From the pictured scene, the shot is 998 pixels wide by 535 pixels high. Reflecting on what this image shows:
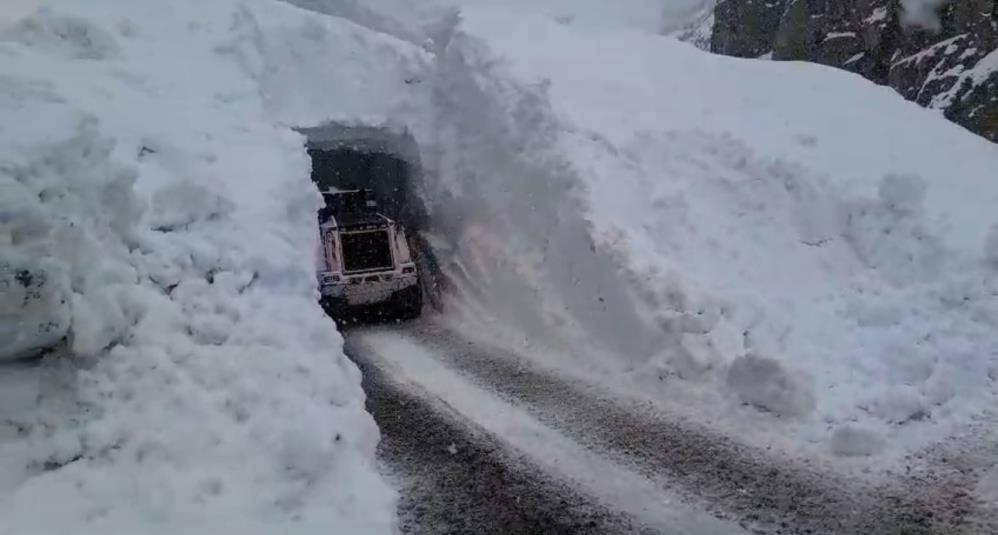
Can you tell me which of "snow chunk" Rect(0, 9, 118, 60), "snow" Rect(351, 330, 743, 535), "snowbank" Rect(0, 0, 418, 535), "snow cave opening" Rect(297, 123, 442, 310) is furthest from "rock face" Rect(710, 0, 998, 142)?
"snow chunk" Rect(0, 9, 118, 60)

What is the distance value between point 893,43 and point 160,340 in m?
18.1

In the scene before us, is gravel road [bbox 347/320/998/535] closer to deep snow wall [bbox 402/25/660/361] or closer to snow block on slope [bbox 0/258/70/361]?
deep snow wall [bbox 402/25/660/361]

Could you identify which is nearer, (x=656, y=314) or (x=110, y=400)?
(x=110, y=400)

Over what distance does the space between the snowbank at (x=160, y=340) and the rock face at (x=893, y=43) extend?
13.3 metres

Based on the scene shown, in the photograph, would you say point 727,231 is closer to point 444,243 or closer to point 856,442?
point 856,442

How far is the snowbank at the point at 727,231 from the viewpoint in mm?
7113

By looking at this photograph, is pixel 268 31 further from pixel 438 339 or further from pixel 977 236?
pixel 977 236

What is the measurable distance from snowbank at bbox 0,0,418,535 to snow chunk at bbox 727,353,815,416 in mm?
3485

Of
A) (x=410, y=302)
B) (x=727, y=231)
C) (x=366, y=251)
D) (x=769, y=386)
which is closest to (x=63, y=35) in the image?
(x=366, y=251)

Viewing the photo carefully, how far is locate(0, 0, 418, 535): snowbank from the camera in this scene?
15.7 feet

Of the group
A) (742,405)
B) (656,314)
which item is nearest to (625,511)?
(742,405)

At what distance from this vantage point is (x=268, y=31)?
46.4 ft

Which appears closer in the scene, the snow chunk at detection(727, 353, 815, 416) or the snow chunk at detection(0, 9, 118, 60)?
the snow chunk at detection(727, 353, 815, 416)

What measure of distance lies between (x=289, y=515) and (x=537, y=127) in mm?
8156
